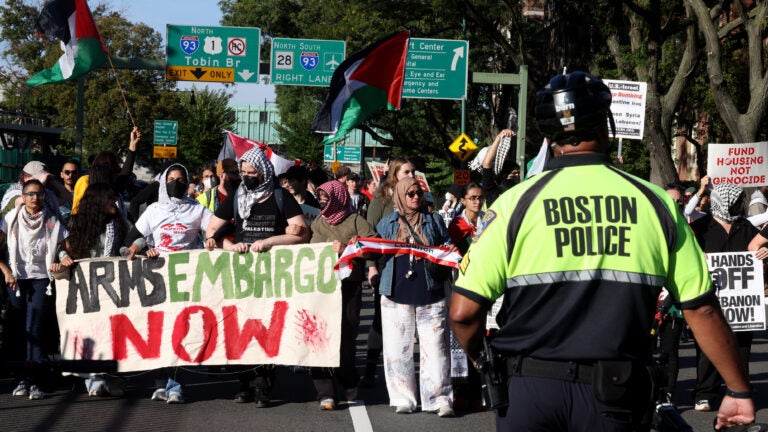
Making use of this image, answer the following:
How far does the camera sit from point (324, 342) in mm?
8617

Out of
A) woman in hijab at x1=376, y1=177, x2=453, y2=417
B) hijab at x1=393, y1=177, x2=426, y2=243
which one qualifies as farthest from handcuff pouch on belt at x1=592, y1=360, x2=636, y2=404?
hijab at x1=393, y1=177, x2=426, y2=243

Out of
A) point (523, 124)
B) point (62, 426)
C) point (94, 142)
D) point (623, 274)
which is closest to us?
point (623, 274)

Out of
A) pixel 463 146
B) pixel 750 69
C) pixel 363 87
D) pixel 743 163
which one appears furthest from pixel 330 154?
pixel 363 87

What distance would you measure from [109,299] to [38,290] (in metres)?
0.74

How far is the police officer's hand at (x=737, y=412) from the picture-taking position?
11.7ft

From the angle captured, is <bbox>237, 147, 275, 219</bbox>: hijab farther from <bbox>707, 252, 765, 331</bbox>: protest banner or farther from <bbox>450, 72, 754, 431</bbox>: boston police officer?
<bbox>450, 72, 754, 431</bbox>: boston police officer

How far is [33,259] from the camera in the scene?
902 centimetres

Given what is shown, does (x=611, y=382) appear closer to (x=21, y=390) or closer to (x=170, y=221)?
(x=170, y=221)

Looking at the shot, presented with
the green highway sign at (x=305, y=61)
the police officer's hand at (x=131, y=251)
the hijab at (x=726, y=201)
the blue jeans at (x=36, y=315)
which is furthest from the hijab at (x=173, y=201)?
the green highway sign at (x=305, y=61)

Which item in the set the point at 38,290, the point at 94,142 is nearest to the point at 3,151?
the point at 94,142

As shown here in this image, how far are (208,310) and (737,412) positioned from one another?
19.0ft

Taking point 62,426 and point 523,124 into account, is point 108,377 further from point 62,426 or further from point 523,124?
point 523,124

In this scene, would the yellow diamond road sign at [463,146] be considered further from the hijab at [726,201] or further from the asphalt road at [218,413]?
the hijab at [726,201]

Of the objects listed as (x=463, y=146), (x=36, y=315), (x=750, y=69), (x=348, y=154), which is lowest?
(x=36, y=315)
